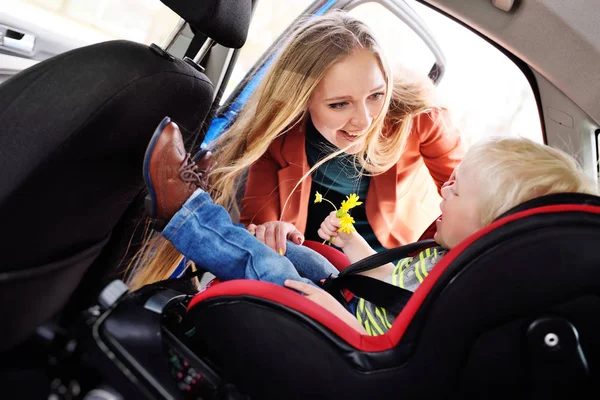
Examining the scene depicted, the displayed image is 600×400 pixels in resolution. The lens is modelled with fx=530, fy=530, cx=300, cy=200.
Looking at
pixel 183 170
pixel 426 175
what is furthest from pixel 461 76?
pixel 183 170

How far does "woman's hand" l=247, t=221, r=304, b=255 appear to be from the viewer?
1485 mm

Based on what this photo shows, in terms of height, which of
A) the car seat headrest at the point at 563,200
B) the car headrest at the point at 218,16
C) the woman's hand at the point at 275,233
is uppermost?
the car seat headrest at the point at 563,200

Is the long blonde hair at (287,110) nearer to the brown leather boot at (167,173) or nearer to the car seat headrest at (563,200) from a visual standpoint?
Answer: the brown leather boot at (167,173)

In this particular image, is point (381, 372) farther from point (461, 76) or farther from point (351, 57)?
point (461, 76)

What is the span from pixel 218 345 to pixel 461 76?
102cm

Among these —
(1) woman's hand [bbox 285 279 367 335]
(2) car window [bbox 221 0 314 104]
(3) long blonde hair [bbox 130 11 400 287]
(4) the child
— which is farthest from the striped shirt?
(2) car window [bbox 221 0 314 104]

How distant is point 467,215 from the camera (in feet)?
3.59

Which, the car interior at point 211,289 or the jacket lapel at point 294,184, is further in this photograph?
the jacket lapel at point 294,184

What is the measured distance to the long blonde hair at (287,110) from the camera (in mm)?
1398

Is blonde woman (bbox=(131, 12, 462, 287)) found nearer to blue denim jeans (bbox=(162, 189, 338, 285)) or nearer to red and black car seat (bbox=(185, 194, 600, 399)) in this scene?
blue denim jeans (bbox=(162, 189, 338, 285))

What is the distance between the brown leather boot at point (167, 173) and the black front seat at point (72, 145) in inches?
1.7

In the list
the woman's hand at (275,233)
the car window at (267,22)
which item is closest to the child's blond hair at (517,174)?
the woman's hand at (275,233)

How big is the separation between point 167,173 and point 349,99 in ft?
1.77

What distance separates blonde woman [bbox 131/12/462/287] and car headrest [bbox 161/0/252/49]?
12.0 inches
